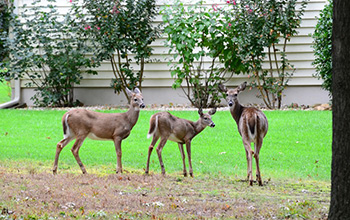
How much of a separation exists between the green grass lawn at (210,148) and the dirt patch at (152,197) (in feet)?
2.92

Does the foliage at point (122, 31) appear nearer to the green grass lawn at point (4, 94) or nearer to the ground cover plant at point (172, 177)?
the ground cover plant at point (172, 177)

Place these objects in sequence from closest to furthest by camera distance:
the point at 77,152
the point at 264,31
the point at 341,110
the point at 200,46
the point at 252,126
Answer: the point at 341,110
the point at 252,126
the point at 77,152
the point at 264,31
the point at 200,46

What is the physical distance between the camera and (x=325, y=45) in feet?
49.1

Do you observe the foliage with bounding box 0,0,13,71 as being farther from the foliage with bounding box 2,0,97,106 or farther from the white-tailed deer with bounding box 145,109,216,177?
the white-tailed deer with bounding box 145,109,216,177

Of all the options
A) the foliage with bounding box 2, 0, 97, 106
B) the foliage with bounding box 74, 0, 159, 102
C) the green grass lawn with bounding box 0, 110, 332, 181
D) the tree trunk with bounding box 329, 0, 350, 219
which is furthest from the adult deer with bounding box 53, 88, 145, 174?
the foliage with bounding box 2, 0, 97, 106

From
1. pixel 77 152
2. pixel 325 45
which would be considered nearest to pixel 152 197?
pixel 77 152

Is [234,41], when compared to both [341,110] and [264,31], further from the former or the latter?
[341,110]

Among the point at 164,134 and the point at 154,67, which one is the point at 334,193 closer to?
the point at 164,134

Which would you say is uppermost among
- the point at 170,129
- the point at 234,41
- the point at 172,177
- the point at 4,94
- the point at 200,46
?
the point at 234,41

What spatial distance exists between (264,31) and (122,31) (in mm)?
3924

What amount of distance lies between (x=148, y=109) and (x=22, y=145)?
5107 mm

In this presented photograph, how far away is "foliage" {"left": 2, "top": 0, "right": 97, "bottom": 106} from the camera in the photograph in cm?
1645

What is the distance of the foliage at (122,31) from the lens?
16062 mm

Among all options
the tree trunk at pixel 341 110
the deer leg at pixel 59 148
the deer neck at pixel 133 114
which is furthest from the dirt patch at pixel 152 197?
the tree trunk at pixel 341 110
